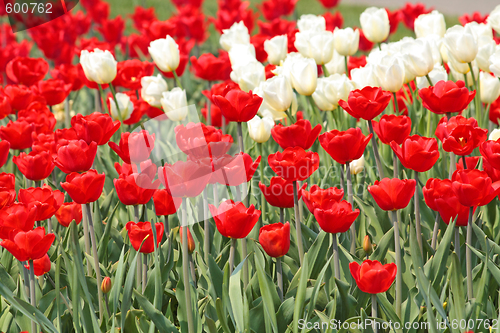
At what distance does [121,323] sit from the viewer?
136 cm

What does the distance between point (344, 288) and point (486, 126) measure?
1.72 meters

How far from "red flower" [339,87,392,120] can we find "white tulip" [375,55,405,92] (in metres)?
0.42

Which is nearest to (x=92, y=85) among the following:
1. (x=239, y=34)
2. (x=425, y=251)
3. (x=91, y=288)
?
(x=239, y=34)

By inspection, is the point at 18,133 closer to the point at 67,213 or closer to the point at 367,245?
the point at 67,213

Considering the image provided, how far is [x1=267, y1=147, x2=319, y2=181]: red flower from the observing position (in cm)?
149

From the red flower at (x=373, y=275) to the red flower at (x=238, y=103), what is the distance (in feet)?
2.17

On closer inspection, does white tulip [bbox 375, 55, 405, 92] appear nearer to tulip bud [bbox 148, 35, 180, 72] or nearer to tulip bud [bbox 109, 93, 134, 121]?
tulip bud [bbox 148, 35, 180, 72]

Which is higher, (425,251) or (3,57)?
(3,57)

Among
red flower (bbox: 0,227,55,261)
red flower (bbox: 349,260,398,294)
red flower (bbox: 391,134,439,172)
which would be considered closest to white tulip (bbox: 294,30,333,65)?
red flower (bbox: 391,134,439,172)

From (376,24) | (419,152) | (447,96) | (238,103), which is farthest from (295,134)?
(376,24)

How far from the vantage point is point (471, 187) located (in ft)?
4.25

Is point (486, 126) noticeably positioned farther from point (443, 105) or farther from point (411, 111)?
point (443, 105)

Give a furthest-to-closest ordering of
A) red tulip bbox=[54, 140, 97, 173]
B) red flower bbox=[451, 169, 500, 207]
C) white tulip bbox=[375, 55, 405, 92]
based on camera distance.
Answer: white tulip bbox=[375, 55, 405, 92], red tulip bbox=[54, 140, 97, 173], red flower bbox=[451, 169, 500, 207]

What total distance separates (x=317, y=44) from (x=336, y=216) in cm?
147
